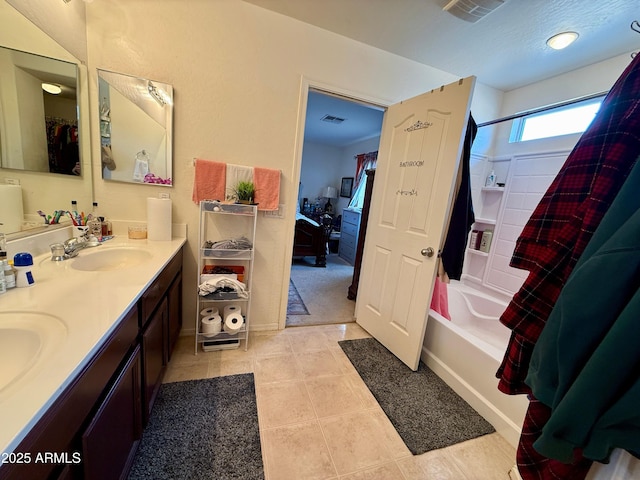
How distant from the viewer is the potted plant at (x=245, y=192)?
1871mm

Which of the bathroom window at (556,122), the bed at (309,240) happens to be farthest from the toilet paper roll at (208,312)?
the bathroom window at (556,122)

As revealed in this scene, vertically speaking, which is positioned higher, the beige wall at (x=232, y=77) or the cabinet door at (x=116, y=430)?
the beige wall at (x=232, y=77)

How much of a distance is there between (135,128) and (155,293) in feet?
4.04

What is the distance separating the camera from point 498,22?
5.45 ft

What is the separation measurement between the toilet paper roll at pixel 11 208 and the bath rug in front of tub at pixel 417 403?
6.97ft

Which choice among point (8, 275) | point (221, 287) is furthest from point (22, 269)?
point (221, 287)

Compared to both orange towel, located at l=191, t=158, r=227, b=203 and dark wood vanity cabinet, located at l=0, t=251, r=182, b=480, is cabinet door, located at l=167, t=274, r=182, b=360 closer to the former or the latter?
dark wood vanity cabinet, located at l=0, t=251, r=182, b=480

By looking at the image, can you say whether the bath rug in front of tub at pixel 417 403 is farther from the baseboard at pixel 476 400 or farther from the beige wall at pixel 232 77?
the beige wall at pixel 232 77

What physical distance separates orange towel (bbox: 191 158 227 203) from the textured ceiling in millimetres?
1166

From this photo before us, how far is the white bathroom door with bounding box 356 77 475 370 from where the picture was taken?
5.69ft

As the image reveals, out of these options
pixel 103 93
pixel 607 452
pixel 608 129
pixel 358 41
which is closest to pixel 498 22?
pixel 358 41

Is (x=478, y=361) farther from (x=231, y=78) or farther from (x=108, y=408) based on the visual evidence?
(x=231, y=78)

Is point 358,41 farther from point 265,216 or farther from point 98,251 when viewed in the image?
point 98,251

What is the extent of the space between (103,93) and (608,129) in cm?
245
